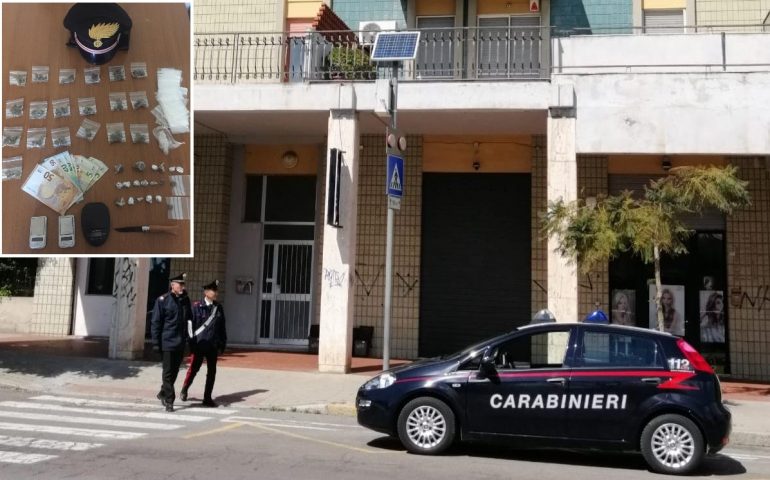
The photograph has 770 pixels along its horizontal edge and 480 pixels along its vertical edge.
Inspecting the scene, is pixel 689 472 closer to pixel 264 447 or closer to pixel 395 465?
pixel 395 465

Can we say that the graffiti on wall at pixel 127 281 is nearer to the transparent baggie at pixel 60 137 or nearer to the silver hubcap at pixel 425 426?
the transparent baggie at pixel 60 137

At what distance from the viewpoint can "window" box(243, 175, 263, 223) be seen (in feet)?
54.1

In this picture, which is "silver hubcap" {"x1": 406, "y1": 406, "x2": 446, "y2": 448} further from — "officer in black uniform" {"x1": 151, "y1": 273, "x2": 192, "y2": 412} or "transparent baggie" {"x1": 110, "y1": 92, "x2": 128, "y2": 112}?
"transparent baggie" {"x1": 110, "y1": 92, "x2": 128, "y2": 112}

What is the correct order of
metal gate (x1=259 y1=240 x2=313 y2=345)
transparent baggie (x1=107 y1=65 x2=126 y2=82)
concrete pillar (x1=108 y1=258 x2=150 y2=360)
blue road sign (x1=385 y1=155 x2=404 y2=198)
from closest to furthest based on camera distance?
blue road sign (x1=385 y1=155 x2=404 y2=198) → concrete pillar (x1=108 y1=258 x2=150 y2=360) → transparent baggie (x1=107 y1=65 x2=126 y2=82) → metal gate (x1=259 y1=240 x2=313 y2=345)

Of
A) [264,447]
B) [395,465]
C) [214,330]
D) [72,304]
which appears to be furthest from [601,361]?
[72,304]

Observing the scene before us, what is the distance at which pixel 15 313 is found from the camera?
1670 cm

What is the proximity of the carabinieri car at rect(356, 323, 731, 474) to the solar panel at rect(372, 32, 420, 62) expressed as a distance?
6333 millimetres

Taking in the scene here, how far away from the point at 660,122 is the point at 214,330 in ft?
27.9

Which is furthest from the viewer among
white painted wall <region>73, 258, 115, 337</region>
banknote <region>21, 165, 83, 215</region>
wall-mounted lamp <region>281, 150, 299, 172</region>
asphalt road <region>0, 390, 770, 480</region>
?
white painted wall <region>73, 258, 115, 337</region>

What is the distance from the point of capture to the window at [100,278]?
1658 cm

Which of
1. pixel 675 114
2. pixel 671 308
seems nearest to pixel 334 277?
pixel 675 114

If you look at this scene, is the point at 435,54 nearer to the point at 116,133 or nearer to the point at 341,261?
the point at 341,261

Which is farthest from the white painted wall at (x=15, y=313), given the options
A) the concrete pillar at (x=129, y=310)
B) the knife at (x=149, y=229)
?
the concrete pillar at (x=129, y=310)

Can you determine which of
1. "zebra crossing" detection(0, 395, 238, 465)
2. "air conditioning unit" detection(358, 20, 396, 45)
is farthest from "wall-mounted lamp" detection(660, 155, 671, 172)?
"zebra crossing" detection(0, 395, 238, 465)
